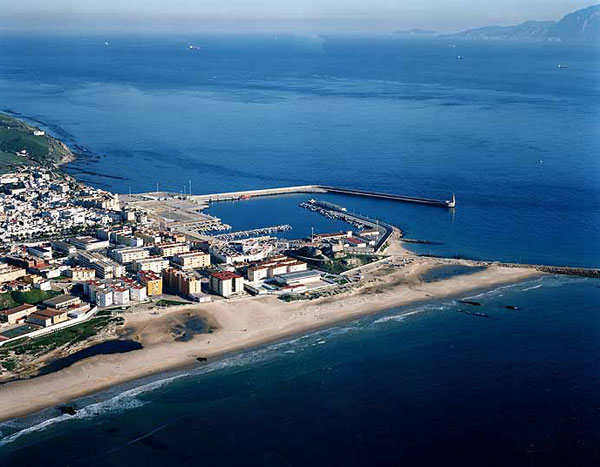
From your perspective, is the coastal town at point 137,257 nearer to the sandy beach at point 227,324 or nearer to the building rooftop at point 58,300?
the building rooftop at point 58,300

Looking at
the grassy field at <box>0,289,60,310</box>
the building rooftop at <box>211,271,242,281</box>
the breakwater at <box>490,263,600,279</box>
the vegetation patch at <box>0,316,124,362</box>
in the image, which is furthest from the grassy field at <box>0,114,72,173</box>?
the breakwater at <box>490,263,600,279</box>

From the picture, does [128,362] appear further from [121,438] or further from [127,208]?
[127,208]

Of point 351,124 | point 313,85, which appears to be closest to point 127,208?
point 351,124

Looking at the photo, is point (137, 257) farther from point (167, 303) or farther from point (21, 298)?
point (21, 298)

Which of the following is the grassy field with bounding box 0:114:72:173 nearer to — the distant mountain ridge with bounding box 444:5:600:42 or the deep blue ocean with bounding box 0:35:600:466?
the deep blue ocean with bounding box 0:35:600:466

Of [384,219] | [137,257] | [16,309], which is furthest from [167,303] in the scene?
[384,219]

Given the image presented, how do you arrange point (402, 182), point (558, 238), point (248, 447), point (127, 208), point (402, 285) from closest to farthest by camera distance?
1. point (248, 447)
2. point (402, 285)
3. point (558, 238)
4. point (127, 208)
5. point (402, 182)
